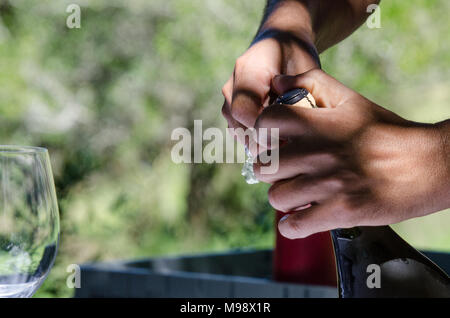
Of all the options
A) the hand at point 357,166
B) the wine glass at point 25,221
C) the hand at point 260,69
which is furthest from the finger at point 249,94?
the wine glass at point 25,221

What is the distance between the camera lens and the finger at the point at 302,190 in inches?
22.4

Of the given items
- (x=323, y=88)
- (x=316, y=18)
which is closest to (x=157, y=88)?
(x=316, y=18)

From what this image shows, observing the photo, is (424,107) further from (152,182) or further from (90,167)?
(90,167)

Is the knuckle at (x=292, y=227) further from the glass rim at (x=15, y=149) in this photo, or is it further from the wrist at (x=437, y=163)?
the glass rim at (x=15, y=149)

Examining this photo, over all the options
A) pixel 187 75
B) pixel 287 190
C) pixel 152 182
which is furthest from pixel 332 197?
pixel 152 182

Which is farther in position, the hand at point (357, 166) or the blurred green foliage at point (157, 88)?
the blurred green foliage at point (157, 88)

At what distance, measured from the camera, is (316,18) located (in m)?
1.00

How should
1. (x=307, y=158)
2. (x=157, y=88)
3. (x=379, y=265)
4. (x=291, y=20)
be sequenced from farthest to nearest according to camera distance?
(x=157, y=88), (x=291, y=20), (x=379, y=265), (x=307, y=158)

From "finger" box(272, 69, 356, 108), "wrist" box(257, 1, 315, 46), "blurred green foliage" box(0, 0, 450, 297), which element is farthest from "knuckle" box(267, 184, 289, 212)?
"blurred green foliage" box(0, 0, 450, 297)

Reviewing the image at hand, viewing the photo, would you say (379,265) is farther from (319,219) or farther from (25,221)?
(25,221)

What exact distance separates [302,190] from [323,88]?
0.39 feet

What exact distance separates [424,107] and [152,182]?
280 cm
